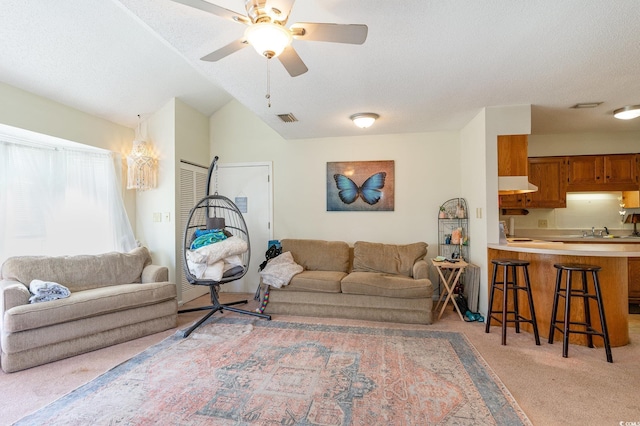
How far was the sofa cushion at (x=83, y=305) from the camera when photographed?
2.38 m

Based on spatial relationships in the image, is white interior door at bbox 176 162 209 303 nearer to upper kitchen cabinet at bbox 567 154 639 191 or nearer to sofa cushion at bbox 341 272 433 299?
sofa cushion at bbox 341 272 433 299

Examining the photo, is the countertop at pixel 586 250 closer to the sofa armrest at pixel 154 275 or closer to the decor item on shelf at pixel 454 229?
the decor item on shelf at pixel 454 229

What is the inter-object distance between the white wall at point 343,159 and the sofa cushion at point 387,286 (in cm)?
108

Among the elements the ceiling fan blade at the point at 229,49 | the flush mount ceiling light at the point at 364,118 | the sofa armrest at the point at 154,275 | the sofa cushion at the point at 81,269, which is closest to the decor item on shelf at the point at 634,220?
the flush mount ceiling light at the point at 364,118

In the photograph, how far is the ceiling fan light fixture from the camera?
1588 millimetres

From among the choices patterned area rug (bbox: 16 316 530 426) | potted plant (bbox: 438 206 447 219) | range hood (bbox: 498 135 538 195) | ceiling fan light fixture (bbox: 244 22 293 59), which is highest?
ceiling fan light fixture (bbox: 244 22 293 59)

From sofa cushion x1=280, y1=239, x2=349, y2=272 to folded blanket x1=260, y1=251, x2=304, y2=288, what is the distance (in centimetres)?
22

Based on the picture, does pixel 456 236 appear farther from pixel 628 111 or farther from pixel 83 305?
pixel 83 305

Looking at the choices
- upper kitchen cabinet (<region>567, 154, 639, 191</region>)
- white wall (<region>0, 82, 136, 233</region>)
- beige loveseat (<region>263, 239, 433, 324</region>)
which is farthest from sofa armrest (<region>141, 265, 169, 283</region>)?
upper kitchen cabinet (<region>567, 154, 639, 191</region>)

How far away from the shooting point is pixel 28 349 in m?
2.42

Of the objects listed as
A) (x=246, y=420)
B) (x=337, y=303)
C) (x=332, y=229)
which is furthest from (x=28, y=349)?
(x=332, y=229)

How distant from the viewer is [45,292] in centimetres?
263

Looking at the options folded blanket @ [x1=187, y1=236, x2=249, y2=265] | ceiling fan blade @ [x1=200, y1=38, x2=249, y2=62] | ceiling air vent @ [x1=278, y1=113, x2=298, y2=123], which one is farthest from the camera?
ceiling air vent @ [x1=278, y1=113, x2=298, y2=123]

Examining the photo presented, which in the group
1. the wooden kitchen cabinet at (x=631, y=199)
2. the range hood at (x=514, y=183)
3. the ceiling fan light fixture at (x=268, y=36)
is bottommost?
the wooden kitchen cabinet at (x=631, y=199)
